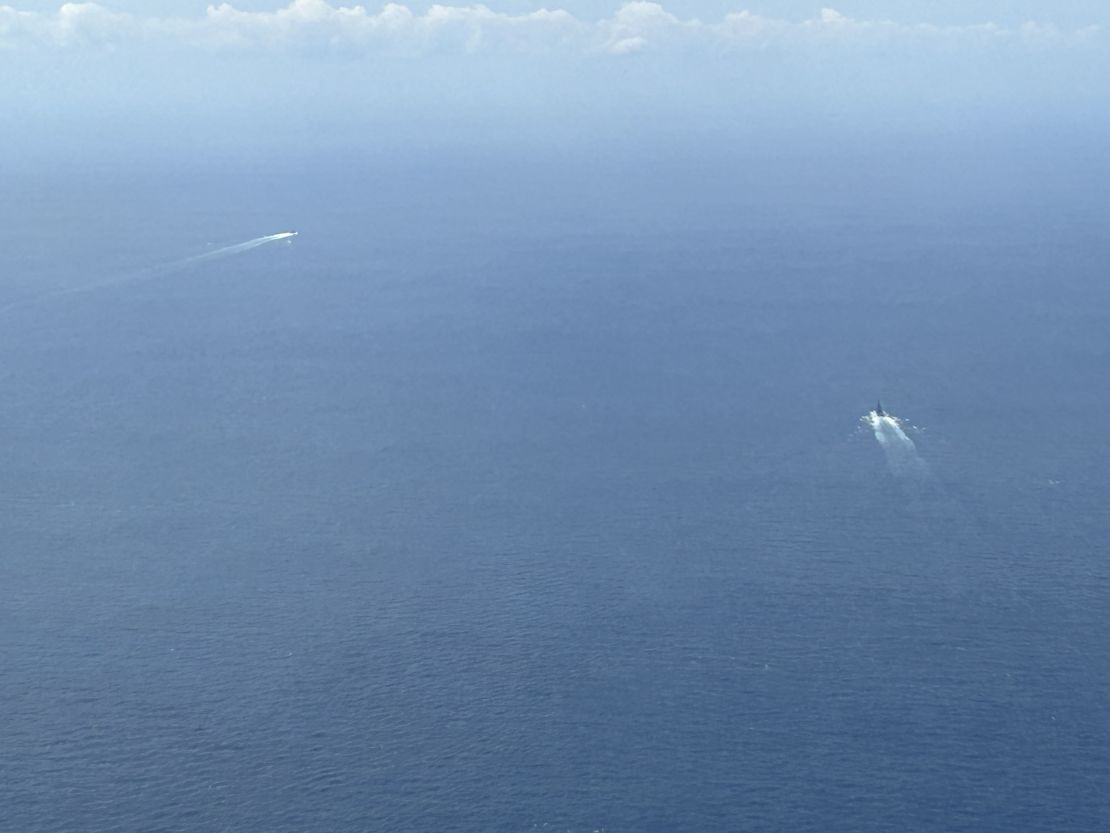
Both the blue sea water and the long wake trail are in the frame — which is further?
the long wake trail

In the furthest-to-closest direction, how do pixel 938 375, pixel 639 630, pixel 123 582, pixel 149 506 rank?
pixel 938 375 < pixel 149 506 < pixel 123 582 < pixel 639 630

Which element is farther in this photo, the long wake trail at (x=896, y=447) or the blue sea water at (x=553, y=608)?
the long wake trail at (x=896, y=447)

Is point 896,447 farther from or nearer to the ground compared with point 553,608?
farther from the ground

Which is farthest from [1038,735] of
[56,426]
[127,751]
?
[56,426]

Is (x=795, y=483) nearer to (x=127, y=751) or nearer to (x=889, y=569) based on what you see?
(x=889, y=569)

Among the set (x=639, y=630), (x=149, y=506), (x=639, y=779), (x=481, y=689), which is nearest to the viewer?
(x=639, y=779)

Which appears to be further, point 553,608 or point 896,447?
point 896,447

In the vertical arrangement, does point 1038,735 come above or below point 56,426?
below

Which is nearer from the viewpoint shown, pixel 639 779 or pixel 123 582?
pixel 639 779

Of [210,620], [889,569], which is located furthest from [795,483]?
[210,620]
